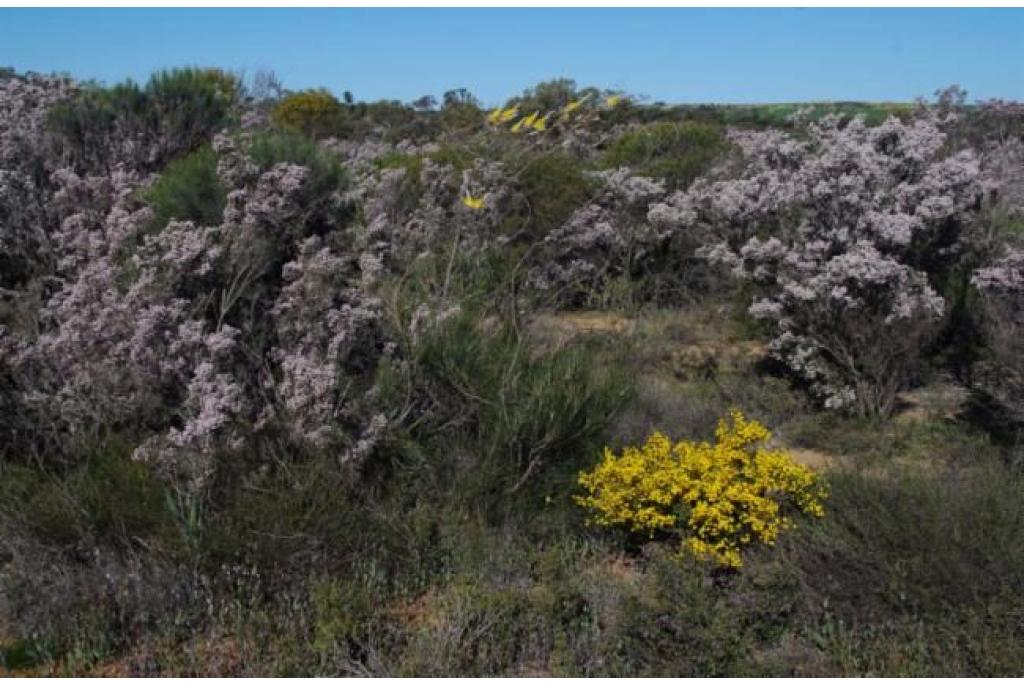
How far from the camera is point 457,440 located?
6156 millimetres

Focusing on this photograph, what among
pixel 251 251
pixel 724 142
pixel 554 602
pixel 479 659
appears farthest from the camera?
pixel 724 142

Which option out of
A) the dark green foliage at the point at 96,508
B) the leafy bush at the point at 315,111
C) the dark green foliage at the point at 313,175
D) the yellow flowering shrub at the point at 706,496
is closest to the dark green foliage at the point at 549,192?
the dark green foliage at the point at 313,175

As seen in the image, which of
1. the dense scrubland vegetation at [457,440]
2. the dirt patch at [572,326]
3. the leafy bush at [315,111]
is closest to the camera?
the dense scrubland vegetation at [457,440]

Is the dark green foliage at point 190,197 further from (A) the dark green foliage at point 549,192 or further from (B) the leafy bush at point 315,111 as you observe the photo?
(B) the leafy bush at point 315,111

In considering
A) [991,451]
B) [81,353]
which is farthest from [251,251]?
[991,451]

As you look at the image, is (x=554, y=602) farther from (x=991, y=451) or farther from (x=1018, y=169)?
(x=1018, y=169)

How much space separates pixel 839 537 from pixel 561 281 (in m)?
6.80

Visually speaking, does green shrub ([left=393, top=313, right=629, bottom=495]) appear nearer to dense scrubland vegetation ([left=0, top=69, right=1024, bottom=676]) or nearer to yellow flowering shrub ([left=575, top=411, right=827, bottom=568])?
dense scrubland vegetation ([left=0, top=69, right=1024, bottom=676])

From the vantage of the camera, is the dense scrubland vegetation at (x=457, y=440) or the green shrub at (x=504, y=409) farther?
the green shrub at (x=504, y=409)

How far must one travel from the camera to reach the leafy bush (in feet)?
79.5

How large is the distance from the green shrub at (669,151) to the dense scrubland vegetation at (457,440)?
188 inches

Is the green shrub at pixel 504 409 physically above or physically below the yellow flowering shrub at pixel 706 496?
above

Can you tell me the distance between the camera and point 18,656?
189 inches

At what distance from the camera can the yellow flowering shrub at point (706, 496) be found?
546cm
